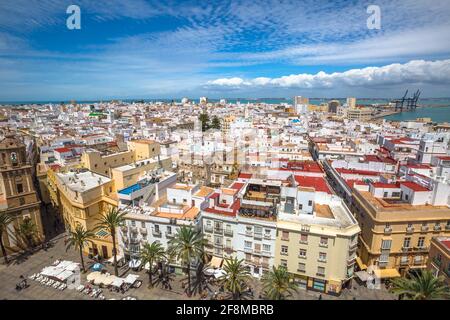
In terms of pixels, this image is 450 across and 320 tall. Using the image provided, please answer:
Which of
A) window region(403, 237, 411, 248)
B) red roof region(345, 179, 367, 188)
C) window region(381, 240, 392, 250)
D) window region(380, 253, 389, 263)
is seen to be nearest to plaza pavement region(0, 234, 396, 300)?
window region(380, 253, 389, 263)

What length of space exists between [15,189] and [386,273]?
42.4 m

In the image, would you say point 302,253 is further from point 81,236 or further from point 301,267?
point 81,236

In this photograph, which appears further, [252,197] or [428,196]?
[252,197]

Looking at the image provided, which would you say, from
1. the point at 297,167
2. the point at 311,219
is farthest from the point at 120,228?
the point at 297,167

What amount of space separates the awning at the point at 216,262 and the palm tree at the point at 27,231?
2266 centimetres

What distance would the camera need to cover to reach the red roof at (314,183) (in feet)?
99.6

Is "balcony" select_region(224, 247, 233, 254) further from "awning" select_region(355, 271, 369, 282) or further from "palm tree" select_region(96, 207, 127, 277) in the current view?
"awning" select_region(355, 271, 369, 282)

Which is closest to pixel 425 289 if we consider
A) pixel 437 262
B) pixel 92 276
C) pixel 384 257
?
pixel 437 262

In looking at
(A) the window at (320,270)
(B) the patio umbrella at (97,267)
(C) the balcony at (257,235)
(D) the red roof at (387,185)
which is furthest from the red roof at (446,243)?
(B) the patio umbrella at (97,267)

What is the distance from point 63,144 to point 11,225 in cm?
3032

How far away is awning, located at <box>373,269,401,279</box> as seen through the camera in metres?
25.4

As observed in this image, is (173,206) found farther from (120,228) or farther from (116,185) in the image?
(116,185)

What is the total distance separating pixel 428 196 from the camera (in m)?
26.9

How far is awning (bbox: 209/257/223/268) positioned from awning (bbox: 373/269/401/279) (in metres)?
15.8
